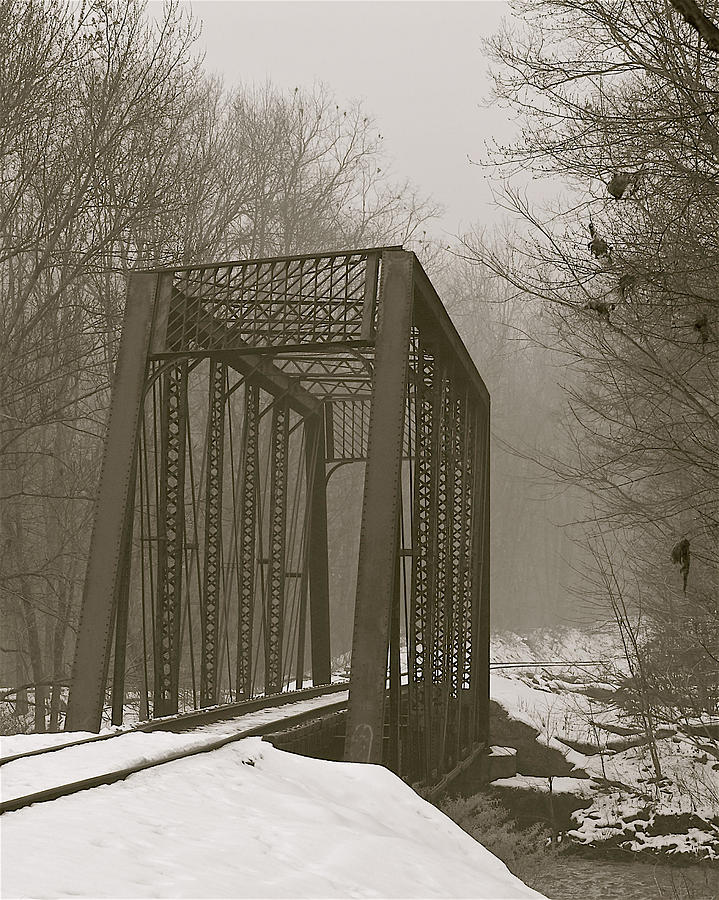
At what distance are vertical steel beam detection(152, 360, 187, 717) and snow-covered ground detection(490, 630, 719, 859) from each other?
6217mm

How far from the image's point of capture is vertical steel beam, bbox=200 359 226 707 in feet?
40.6

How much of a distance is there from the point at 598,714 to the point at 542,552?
1477 inches

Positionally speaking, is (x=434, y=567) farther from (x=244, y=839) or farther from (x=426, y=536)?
(x=244, y=839)

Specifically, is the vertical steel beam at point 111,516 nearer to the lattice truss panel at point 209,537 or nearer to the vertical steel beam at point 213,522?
the lattice truss panel at point 209,537

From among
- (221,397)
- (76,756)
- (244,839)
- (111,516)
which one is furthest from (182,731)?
(244,839)

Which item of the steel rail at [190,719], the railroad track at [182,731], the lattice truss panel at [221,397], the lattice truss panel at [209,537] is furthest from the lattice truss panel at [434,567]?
the lattice truss panel at [209,537]

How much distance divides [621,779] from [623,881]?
3563 millimetres

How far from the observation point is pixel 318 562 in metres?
18.0

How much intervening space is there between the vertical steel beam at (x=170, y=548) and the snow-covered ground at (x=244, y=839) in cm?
419

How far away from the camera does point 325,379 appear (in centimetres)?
1563

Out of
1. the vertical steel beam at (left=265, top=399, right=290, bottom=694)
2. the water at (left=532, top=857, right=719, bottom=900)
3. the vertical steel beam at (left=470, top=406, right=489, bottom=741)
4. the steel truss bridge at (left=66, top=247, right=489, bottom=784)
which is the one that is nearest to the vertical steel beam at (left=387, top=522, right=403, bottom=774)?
the steel truss bridge at (left=66, top=247, right=489, bottom=784)

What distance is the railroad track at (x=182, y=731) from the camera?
5.33 metres

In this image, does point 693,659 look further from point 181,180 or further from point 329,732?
point 181,180

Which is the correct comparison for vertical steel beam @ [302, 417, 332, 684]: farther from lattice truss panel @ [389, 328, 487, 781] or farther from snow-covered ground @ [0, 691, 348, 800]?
snow-covered ground @ [0, 691, 348, 800]
